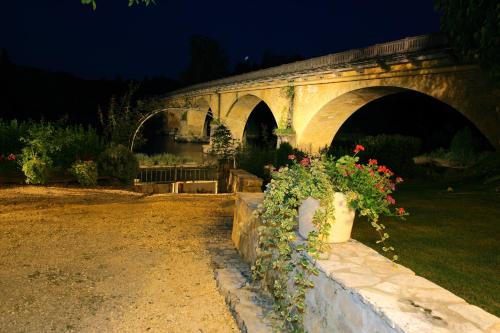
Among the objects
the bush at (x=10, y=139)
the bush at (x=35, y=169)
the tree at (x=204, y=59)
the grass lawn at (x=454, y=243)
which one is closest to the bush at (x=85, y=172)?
the bush at (x=35, y=169)

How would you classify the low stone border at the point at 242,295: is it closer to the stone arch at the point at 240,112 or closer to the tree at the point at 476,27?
the tree at the point at 476,27

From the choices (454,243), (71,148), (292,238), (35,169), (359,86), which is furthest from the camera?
(359,86)

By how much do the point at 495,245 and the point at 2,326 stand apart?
14.4 ft

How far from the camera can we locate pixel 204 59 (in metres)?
57.2

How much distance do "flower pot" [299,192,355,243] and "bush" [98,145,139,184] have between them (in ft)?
23.2

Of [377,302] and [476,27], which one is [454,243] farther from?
[476,27]

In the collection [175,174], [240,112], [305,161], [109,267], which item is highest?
[240,112]

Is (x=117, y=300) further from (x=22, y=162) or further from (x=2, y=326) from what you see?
(x=22, y=162)

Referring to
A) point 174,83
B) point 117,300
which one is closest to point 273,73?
point 117,300

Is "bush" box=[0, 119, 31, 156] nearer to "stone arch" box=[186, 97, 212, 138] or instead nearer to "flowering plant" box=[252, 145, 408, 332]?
"flowering plant" box=[252, 145, 408, 332]

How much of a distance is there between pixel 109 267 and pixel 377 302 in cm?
303

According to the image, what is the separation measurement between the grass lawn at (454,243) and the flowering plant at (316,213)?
62 cm

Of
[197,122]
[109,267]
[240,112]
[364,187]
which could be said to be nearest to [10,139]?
[109,267]

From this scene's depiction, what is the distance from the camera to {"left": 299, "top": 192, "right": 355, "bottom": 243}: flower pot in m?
2.96
